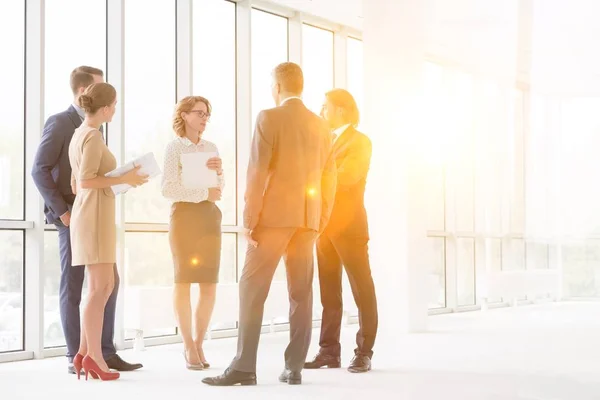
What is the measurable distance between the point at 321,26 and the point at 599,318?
5616mm

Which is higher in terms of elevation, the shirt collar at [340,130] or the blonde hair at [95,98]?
the blonde hair at [95,98]

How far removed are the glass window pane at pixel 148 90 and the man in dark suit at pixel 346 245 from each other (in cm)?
229

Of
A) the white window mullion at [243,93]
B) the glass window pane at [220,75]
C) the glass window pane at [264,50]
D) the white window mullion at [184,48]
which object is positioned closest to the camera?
the white window mullion at [184,48]

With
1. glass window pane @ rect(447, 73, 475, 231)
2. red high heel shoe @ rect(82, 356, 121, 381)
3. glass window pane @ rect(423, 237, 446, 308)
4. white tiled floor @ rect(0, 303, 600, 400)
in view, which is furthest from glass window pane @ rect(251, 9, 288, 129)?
red high heel shoe @ rect(82, 356, 121, 381)

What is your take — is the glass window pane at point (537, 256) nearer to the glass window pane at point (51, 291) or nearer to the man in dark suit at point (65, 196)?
the man in dark suit at point (65, 196)

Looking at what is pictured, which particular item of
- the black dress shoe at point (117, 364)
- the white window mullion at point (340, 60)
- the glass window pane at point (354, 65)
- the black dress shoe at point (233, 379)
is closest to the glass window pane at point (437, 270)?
the glass window pane at point (354, 65)

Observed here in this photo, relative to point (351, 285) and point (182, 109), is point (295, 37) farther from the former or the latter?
point (351, 285)

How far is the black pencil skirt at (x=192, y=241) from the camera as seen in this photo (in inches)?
178

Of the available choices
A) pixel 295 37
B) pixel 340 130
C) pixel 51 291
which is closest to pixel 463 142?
pixel 340 130

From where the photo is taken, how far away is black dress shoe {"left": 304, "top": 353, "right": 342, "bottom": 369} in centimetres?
462

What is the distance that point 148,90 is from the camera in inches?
261

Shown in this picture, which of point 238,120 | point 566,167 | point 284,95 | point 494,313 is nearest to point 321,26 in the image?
point 238,120

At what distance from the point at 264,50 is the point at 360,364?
166 inches

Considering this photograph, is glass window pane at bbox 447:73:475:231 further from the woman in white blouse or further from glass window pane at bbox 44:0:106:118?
glass window pane at bbox 44:0:106:118
